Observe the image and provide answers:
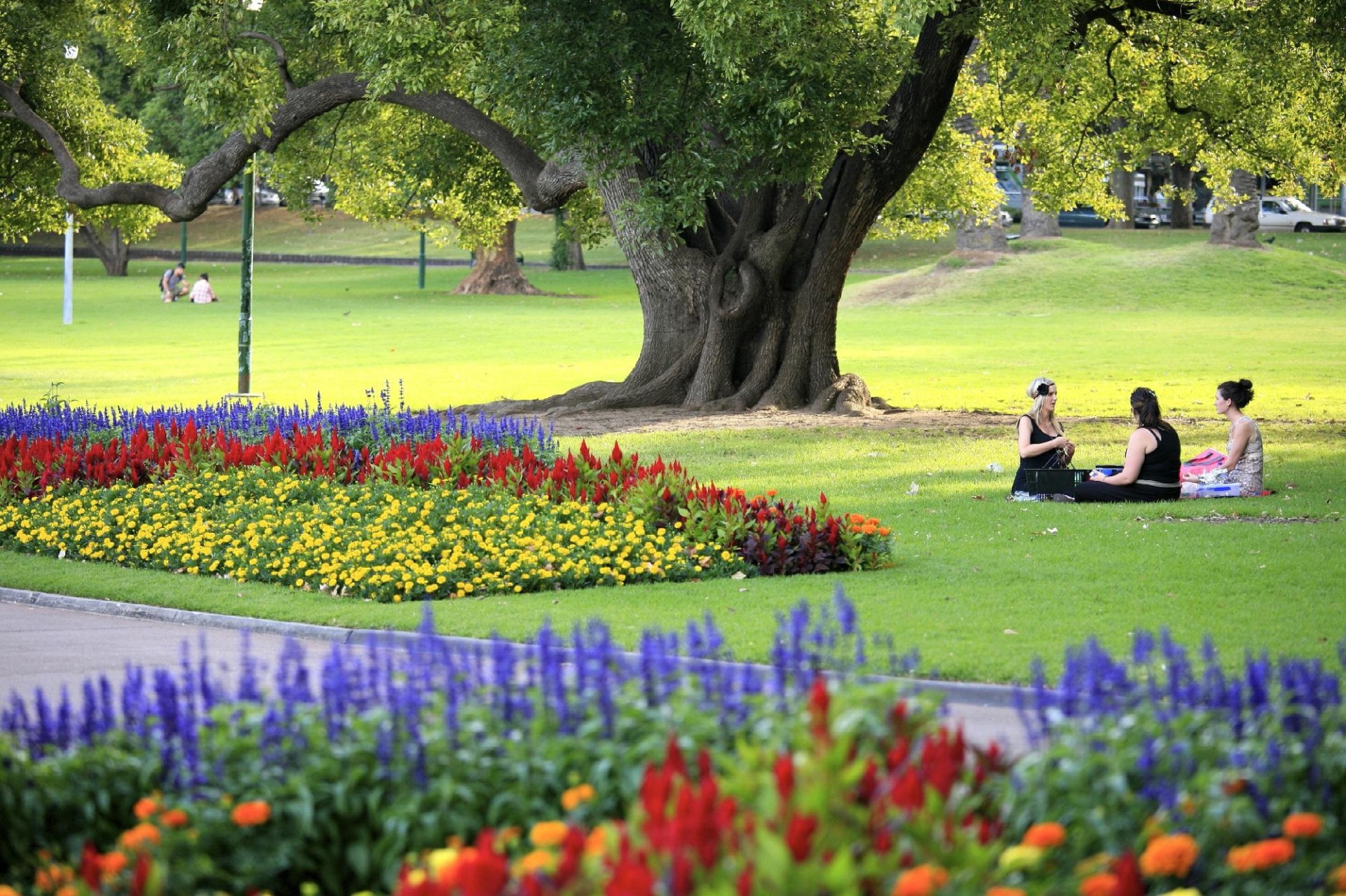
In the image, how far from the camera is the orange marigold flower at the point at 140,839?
406 centimetres

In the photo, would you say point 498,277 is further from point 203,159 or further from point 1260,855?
point 1260,855

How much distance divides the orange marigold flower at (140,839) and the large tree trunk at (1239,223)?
48475 millimetres

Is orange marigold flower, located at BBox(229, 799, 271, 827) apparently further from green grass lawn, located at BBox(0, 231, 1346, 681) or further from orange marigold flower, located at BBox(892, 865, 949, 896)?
green grass lawn, located at BBox(0, 231, 1346, 681)

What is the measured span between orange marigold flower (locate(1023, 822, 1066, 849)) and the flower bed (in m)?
7.26

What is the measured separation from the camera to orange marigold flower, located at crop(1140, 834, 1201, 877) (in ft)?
12.2

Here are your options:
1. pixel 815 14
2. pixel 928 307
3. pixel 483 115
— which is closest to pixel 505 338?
pixel 928 307

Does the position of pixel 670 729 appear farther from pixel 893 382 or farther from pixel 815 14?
pixel 893 382

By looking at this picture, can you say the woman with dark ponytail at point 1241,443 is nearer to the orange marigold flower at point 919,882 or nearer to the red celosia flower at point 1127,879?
the red celosia flower at point 1127,879

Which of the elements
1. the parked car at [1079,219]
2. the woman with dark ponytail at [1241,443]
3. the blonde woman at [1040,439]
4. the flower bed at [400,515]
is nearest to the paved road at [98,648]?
the flower bed at [400,515]

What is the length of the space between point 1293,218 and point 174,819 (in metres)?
66.8

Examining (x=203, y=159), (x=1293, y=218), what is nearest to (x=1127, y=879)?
(x=203, y=159)

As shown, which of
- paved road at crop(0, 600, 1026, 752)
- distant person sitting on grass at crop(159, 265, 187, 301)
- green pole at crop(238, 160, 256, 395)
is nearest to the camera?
paved road at crop(0, 600, 1026, 752)

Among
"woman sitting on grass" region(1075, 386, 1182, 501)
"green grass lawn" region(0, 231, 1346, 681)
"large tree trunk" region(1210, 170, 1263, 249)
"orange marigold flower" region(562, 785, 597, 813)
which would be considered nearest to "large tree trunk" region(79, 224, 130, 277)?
"green grass lawn" region(0, 231, 1346, 681)

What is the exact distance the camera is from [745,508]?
38.1ft
